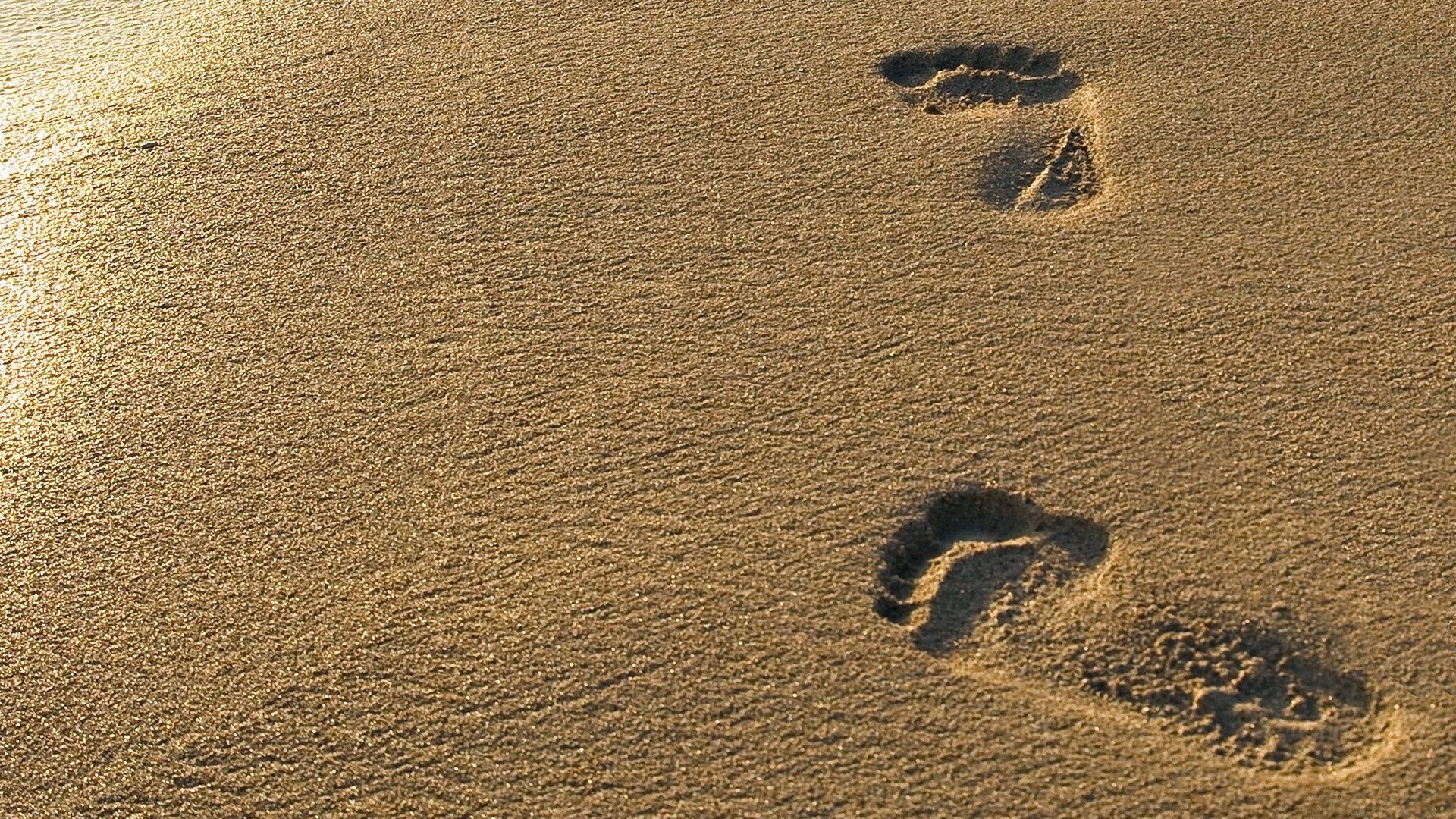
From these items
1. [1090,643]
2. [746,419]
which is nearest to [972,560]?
[1090,643]

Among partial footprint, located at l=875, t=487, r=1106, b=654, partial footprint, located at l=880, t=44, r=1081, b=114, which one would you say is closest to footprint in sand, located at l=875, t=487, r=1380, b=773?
partial footprint, located at l=875, t=487, r=1106, b=654

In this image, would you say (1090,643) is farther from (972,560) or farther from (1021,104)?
(1021,104)

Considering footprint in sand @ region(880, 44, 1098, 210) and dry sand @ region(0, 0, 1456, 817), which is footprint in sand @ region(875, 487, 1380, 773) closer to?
dry sand @ region(0, 0, 1456, 817)

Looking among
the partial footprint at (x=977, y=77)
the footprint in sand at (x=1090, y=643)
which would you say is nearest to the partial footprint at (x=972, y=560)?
the footprint in sand at (x=1090, y=643)

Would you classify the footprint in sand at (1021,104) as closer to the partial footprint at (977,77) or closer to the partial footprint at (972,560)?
the partial footprint at (977,77)

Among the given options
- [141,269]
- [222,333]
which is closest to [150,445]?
[222,333]

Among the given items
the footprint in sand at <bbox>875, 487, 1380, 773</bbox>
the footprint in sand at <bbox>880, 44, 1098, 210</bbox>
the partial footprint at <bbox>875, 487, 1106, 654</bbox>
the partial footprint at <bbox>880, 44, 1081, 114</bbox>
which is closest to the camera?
the footprint in sand at <bbox>875, 487, 1380, 773</bbox>

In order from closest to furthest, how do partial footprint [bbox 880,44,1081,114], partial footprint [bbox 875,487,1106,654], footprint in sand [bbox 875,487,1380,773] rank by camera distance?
footprint in sand [bbox 875,487,1380,773] < partial footprint [bbox 875,487,1106,654] < partial footprint [bbox 880,44,1081,114]
